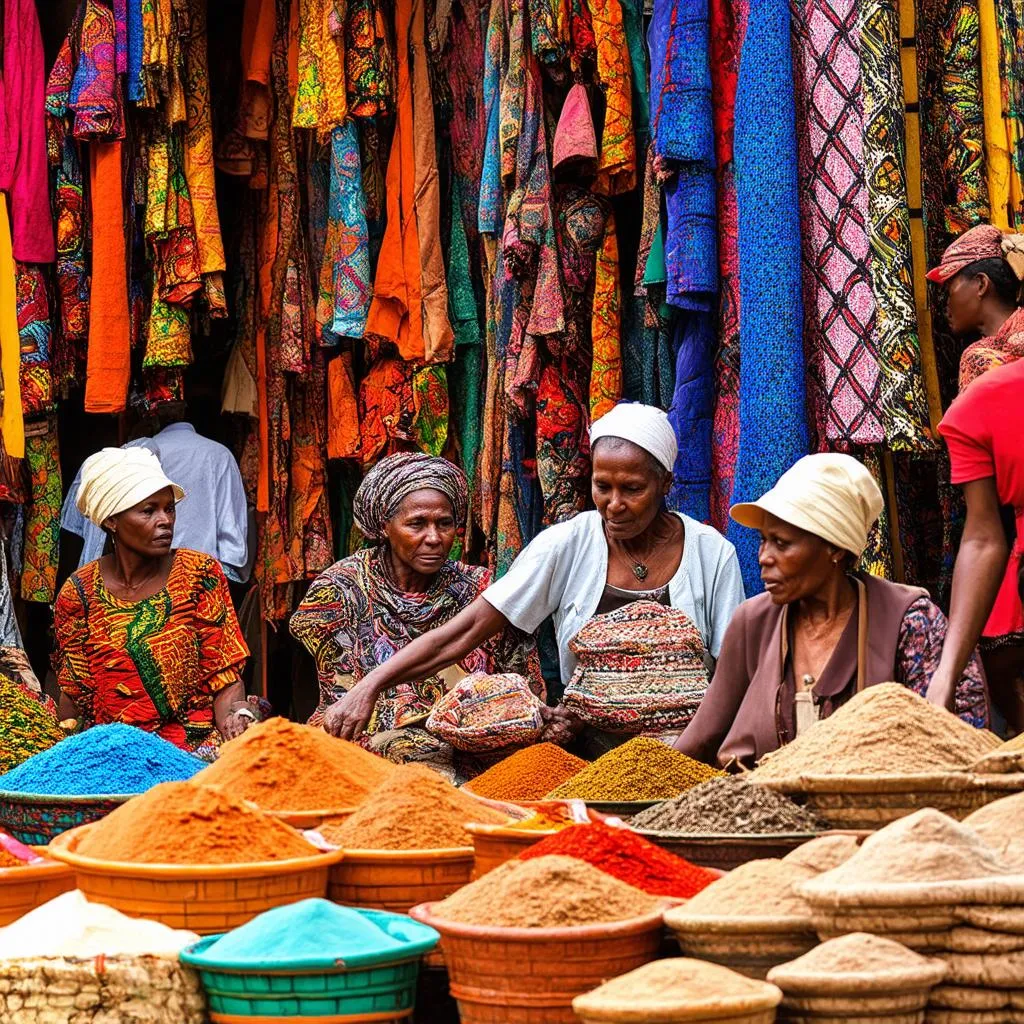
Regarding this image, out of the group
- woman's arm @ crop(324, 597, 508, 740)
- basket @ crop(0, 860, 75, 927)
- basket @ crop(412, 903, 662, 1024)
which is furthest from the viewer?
woman's arm @ crop(324, 597, 508, 740)

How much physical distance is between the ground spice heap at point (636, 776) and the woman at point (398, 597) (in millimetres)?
1506

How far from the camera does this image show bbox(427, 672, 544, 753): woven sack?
3.67 meters

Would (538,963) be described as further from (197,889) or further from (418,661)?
(418,661)

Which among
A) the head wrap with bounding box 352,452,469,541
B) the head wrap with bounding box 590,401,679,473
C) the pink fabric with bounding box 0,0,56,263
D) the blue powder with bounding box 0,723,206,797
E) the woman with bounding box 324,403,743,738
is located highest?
the pink fabric with bounding box 0,0,56,263

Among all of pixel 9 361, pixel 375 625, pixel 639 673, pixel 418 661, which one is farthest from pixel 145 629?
pixel 639 673

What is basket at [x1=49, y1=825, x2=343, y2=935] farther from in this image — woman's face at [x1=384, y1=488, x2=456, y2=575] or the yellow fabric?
the yellow fabric

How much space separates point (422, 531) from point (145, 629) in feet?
Result: 2.44

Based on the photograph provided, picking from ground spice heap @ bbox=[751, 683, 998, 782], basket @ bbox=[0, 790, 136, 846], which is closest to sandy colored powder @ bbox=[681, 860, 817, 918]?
ground spice heap @ bbox=[751, 683, 998, 782]

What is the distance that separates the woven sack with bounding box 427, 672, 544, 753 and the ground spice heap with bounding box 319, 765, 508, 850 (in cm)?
136

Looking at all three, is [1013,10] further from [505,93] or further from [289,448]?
[289,448]

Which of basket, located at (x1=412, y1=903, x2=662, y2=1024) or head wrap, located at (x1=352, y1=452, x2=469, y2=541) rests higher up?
head wrap, located at (x1=352, y1=452, x2=469, y2=541)

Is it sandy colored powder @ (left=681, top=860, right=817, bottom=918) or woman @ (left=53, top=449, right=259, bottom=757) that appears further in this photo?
woman @ (left=53, top=449, right=259, bottom=757)

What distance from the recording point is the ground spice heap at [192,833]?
1.99m

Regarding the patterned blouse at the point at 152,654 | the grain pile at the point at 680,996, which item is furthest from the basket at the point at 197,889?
the patterned blouse at the point at 152,654
